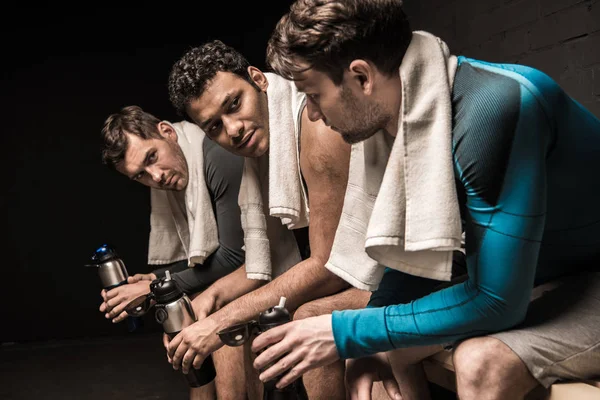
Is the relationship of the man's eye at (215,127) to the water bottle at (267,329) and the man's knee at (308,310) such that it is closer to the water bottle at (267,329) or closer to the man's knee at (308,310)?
the man's knee at (308,310)

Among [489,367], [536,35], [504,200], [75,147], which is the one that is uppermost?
[536,35]

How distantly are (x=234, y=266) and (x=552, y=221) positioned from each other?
1.20 m

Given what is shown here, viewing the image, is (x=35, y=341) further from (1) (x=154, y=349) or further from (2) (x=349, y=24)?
(2) (x=349, y=24)

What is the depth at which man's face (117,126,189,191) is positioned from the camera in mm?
2197

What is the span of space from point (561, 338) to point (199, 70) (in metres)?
1.15

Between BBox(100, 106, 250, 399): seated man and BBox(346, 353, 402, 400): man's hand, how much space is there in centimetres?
73

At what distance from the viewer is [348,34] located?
102cm

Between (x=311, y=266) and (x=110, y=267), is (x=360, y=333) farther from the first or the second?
(x=110, y=267)

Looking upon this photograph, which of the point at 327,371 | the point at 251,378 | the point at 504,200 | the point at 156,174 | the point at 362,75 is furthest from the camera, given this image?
the point at 156,174

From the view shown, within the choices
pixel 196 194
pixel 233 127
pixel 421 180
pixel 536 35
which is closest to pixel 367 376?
pixel 421 180

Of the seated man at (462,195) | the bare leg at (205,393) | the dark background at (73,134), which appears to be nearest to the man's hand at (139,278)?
the bare leg at (205,393)

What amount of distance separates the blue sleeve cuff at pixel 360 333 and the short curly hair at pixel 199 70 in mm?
912

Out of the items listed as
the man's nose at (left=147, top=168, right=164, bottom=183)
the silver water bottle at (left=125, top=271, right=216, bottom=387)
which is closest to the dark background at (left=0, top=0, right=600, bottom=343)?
the man's nose at (left=147, top=168, right=164, bottom=183)

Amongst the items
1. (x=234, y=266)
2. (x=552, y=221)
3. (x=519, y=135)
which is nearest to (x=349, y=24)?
(x=519, y=135)
